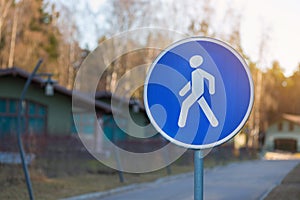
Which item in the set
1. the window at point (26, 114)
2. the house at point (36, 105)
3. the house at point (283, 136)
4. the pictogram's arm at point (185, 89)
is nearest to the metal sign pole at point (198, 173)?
the pictogram's arm at point (185, 89)

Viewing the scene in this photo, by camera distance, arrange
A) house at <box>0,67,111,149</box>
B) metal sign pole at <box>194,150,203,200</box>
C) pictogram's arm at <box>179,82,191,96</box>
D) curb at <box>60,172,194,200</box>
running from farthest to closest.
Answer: house at <box>0,67,111,149</box> < curb at <box>60,172,194,200</box> < pictogram's arm at <box>179,82,191,96</box> < metal sign pole at <box>194,150,203,200</box>

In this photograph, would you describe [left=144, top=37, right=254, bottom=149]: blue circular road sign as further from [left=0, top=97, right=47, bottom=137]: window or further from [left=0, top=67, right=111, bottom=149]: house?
[left=0, top=97, right=47, bottom=137]: window

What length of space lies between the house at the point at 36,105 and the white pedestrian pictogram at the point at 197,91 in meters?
21.5

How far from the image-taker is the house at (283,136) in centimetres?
7656

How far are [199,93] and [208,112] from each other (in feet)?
0.36

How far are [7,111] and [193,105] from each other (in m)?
24.3

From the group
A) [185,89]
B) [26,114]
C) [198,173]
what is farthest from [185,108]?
[26,114]

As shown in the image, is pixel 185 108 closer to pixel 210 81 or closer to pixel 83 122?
pixel 210 81

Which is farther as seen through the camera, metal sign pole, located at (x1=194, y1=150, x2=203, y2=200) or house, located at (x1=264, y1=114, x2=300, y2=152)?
house, located at (x1=264, y1=114, x2=300, y2=152)

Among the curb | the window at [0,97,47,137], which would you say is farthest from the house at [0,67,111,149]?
the curb

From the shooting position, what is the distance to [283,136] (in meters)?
77.6

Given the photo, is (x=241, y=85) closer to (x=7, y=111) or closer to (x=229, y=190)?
(x=229, y=190)

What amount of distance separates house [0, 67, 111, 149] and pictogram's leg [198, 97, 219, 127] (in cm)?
2156

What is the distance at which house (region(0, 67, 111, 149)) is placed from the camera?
25516 mm
